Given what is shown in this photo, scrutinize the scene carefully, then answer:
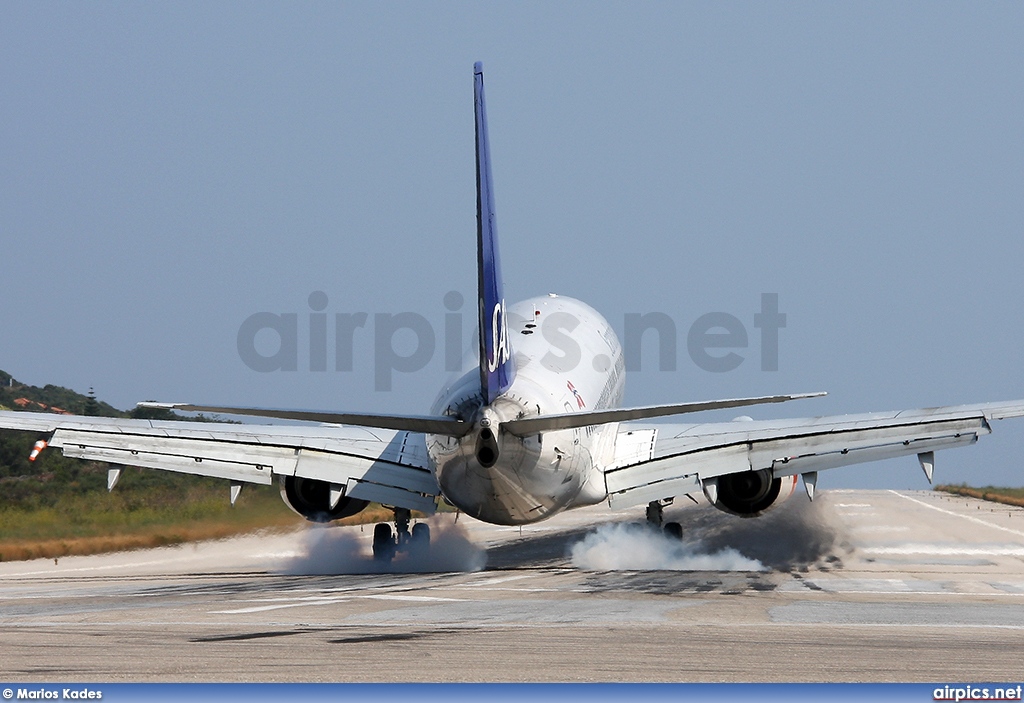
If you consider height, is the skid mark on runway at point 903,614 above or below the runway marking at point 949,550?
below

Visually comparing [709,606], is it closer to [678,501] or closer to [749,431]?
[749,431]

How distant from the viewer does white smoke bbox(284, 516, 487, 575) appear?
30422 mm

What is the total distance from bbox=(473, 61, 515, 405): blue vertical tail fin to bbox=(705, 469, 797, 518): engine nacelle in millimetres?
7677

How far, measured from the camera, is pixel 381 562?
30.5 m

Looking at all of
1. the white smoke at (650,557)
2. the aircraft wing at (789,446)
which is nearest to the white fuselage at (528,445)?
the aircraft wing at (789,446)

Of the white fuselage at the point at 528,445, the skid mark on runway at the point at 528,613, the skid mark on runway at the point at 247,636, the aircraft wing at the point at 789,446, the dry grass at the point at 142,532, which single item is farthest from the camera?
the dry grass at the point at 142,532

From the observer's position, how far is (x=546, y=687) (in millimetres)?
10305

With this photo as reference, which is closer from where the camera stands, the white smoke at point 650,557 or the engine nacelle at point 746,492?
the engine nacelle at point 746,492

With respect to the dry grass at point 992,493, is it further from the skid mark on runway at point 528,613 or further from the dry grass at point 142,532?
the skid mark on runway at point 528,613

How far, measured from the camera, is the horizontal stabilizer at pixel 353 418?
17.7 m

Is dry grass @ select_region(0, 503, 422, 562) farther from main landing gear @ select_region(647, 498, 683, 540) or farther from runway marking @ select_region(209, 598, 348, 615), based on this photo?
runway marking @ select_region(209, 598, 348, 615)

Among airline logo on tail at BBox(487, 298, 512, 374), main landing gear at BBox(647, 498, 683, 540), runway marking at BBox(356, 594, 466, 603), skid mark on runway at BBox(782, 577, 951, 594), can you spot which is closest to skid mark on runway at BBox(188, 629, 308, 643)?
runway marking at BBox(356, 594, 466, 603)

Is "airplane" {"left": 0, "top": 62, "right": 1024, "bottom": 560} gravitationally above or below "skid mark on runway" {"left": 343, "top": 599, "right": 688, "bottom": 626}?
above

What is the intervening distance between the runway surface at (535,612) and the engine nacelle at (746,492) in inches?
61.1
